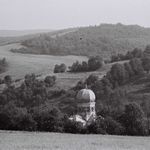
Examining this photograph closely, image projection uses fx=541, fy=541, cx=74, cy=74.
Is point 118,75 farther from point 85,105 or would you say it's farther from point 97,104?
point 85,105

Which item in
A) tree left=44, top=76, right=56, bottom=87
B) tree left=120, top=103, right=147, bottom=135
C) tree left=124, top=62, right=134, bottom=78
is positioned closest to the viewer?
tree left=120, top=103, right=147, bottom=135

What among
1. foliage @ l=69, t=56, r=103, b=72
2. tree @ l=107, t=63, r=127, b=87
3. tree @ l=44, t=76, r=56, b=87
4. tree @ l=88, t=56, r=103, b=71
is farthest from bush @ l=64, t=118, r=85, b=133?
foliage @ l=69, t=56, r=103, b=72

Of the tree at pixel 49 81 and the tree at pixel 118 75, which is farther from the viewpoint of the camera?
the tree at pixel 49 81

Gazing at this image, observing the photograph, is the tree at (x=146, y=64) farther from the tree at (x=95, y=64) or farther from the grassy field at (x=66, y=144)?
the grassy field at (x=66, y=144)

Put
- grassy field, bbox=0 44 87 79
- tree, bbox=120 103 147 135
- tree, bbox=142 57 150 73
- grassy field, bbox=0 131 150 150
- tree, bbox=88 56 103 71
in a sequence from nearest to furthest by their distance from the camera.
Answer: grassy field, bbox=0 131 150 150, tree, bbox=120 103 147 135, tree, bbox=142 57 150 73, tree, bbox=88 56 103 71, grassy field, bbox=0 44 87 79

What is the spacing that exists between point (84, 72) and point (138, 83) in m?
23.3

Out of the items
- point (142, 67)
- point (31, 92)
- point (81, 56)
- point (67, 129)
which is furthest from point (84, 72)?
point (67, 129)

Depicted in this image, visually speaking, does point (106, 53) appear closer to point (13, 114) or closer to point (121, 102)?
point (121, 102)

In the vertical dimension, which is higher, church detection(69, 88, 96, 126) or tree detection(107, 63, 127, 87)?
church detection(69, 88, 96, 126)

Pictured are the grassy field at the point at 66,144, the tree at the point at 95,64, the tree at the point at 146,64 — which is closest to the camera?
the grassy field at the point at 66,144

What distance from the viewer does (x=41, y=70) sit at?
15000cm

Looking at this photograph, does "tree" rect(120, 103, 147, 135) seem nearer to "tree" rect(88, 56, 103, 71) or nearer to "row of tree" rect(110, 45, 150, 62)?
"row of tree" rect(110, 45, 150, 62)

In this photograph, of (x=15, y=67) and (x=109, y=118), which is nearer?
(x=109, y=118)

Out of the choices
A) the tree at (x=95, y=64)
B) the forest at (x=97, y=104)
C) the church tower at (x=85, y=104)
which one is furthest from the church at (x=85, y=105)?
the tree at (x=95, y=64)
